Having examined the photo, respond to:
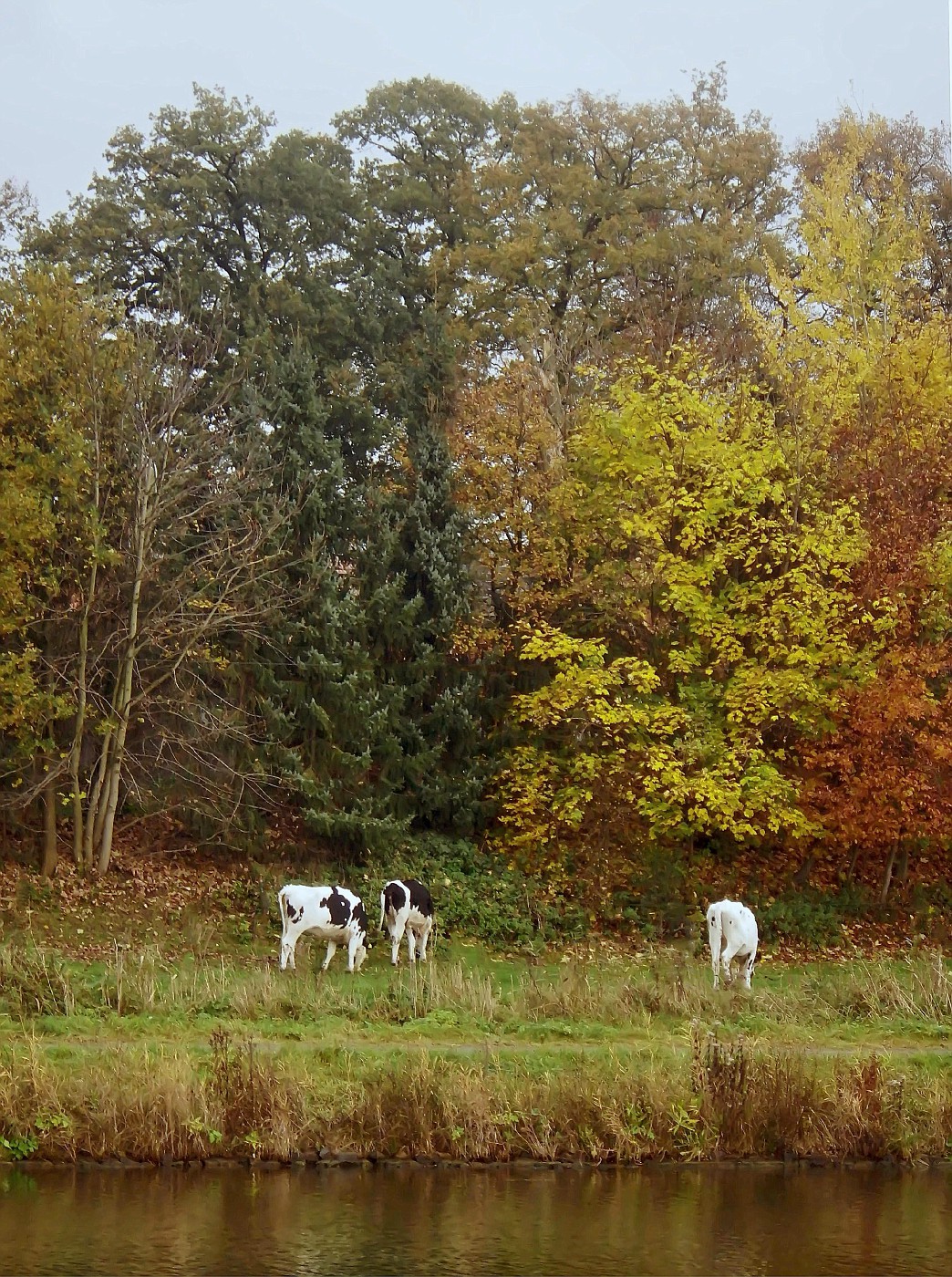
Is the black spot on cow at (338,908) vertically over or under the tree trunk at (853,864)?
under

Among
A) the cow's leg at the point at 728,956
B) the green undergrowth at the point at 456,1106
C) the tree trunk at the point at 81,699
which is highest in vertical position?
the tree trunk at the point at 81,699

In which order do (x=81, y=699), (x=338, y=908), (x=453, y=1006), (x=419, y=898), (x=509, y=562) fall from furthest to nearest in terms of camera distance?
1. (x=509, y=562)
2. (x=81, y=699)
3. (x=419, y=898)
4. (x=338, y=908)
5. (x=453, y=1006)

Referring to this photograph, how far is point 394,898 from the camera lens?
22.9 m

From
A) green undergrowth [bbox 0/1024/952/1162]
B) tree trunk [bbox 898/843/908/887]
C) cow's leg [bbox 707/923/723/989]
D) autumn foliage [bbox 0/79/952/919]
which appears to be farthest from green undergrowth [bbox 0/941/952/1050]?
tree trunk [bbox 898/843/908/887]

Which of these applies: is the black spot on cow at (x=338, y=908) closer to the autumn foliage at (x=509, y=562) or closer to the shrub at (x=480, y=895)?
the shrub at (x=480, y=895)

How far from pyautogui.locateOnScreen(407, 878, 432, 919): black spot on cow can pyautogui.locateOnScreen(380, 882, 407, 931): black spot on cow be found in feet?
0.60

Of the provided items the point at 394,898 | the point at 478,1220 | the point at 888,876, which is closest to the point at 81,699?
the point at 394,898

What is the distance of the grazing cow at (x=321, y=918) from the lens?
21.3 m

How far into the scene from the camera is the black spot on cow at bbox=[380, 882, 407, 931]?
22.8 m

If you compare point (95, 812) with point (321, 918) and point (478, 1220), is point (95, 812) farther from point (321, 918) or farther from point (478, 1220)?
point (478, 1220)

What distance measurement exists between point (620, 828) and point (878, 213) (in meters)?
15.2

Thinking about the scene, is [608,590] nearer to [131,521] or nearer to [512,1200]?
→ [131,521]

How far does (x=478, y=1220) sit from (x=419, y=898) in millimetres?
11546

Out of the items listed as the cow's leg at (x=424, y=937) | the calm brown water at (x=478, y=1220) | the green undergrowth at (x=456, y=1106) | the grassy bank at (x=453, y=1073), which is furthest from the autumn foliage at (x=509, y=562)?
the calm brown water at (x=478, y=1220)
